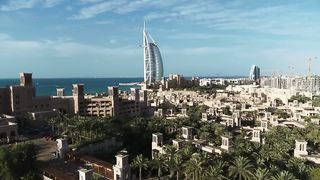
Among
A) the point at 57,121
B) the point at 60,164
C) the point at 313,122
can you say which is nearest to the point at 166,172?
the point at 60,164

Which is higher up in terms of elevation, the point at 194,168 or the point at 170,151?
the point at 170,151

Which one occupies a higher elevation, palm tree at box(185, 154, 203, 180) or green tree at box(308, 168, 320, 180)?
palm tree at box(185, 154, 203, 180)

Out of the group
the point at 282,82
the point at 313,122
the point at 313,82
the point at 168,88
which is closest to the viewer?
the point at 313,122

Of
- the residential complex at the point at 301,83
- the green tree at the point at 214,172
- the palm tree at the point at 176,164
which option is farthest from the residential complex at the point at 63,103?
the residential complex at the point at 301,83

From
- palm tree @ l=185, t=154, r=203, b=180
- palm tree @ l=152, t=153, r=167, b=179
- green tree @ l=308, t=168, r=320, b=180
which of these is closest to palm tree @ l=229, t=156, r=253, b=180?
palm tree @ l=185, t=154, r=203, b=180

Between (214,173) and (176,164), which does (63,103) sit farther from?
(214,173)

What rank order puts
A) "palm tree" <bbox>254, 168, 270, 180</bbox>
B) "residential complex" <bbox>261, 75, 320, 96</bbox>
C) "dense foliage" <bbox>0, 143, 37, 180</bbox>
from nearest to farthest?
"palm tree" <bbox>254, 168, 270, 180</bbox>, "dense foliage" <bbox>0, 143, 37, 180</bbox>, "residential complex" <bbox>261, 75, 320, 96</bbox>

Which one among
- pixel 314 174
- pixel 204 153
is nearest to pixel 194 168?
pixel 204 153

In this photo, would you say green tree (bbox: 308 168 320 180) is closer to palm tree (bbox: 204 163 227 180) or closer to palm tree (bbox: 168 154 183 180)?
palm tree (bbox: 204 163 227 180)

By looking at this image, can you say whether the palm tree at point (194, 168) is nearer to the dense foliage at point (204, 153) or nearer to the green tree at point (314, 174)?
the dense foliage at point (204, 153)

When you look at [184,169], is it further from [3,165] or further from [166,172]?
[3,165]

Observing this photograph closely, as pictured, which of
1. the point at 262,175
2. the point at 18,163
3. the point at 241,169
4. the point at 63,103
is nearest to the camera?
the point at 262,175
